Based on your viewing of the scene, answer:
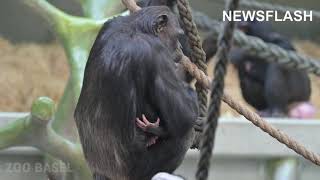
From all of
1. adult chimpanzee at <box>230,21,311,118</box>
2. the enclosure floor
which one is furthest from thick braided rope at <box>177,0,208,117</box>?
the enclosure floor

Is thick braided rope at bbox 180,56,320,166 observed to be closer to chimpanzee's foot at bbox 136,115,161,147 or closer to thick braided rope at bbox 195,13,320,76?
chimpanzee's foot at bbox 136,115,161,147

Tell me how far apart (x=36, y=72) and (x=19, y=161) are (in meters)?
2.24

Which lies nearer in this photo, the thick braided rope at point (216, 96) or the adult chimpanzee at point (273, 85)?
the thick braided rope at point (216, 96)

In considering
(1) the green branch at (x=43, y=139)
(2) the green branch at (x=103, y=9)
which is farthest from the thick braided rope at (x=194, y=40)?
(2) the green branch at (x=103, y=9)

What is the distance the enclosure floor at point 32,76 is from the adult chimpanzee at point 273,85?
17cm

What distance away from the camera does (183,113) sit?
125cm

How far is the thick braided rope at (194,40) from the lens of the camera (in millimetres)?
1246

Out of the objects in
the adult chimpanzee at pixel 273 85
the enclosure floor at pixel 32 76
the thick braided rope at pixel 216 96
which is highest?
the thick braided rope at pixel 216 96

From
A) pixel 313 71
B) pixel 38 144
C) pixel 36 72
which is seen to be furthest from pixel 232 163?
pixel 36 72

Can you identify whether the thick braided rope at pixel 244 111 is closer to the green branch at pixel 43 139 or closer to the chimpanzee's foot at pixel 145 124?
the chimpanzee's foot at pixel 145 124

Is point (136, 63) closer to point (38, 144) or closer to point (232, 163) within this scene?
point (38, 144)

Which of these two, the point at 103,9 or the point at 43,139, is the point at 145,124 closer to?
the point at 43,139
